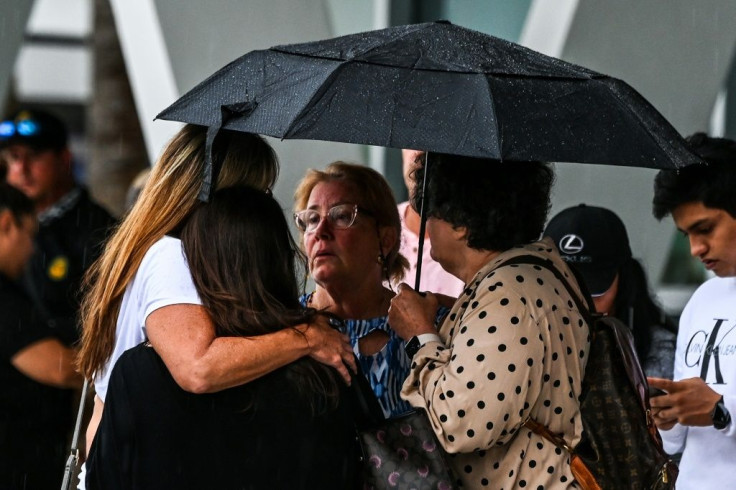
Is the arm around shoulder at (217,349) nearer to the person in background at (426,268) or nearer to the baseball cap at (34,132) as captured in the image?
the person in background at (426,268)

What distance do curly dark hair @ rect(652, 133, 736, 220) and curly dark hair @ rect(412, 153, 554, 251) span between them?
0.96 meters

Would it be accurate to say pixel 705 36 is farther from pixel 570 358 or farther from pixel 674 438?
pixel 570 358

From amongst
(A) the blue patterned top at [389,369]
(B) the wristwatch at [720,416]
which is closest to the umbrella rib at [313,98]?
(A) the blue patterned top at [389,369]

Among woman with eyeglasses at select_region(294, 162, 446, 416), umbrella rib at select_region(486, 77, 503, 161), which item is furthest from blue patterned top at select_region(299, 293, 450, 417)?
umbrella rib at select_region(486, 77, 503, 161)

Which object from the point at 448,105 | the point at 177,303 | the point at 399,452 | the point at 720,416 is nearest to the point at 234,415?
the point at 177,303

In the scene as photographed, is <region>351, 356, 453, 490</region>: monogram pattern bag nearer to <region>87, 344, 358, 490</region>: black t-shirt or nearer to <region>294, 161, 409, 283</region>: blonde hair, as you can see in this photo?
<region>87, 344, 358, 490</region>: black t-shirt

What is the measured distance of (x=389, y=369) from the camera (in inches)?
158

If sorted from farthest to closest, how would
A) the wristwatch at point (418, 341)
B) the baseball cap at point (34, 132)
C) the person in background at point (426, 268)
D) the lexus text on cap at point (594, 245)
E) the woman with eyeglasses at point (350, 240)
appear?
1. the baseball cap at point (34, 132)
2. the person in background at point (426, 268)
3. the lexus text on cap at point (594, 245)
4. the woman with eyeglasses at point (350, 240)
5. the wristwatch at point (418, 341)

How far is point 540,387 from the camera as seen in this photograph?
3295 millimetres

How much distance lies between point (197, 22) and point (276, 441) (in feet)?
14.2

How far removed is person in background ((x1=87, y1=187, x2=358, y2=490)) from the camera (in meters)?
3.09

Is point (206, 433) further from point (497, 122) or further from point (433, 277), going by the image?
point (433, 277)

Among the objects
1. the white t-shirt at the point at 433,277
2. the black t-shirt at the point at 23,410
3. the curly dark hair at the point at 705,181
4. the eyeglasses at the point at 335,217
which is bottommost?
the black t-shirt at the point at 23,410

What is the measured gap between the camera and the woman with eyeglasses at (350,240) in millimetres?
4324
